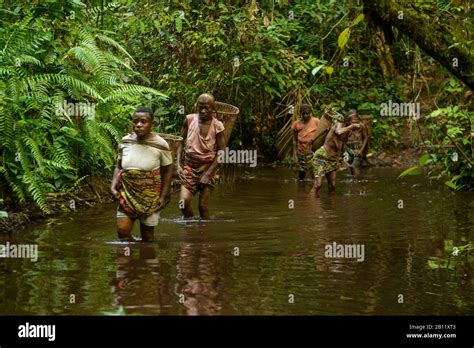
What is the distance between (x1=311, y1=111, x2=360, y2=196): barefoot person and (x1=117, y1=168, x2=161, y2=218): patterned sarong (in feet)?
19.9

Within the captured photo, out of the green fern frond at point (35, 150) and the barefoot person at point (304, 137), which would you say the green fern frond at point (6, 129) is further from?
the barefoot person at point (304, 137)

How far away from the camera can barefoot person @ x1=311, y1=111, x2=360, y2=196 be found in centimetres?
1460

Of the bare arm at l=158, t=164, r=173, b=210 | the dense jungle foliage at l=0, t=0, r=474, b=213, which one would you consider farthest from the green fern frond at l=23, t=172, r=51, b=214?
the bare arm at l=158, t=164, r=173, b=210

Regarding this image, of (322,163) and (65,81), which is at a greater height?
(65,81)

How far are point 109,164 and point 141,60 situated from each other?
6.42 metres

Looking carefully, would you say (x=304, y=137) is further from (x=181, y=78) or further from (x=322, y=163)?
(x=181, y=78)

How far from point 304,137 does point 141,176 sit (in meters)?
8.48

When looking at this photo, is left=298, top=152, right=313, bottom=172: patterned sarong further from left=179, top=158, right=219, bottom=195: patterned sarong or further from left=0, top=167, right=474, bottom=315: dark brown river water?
left=179, top=158, right=219, bottom=195: patterned sarong

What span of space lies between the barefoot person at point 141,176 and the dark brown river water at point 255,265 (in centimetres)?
38

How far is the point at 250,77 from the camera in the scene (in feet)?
56.7

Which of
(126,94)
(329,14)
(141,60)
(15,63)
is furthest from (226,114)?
(329,14)

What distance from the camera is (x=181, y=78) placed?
17.7 metres

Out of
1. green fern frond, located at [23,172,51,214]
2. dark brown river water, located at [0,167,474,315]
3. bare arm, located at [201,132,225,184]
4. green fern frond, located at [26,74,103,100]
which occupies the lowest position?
dark brown river water, located at [0,167,474,315]

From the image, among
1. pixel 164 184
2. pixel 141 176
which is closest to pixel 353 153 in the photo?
pixel 164 184
